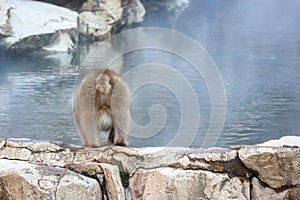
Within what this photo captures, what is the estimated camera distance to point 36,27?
12.4 m

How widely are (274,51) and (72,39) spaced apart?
4493 millimetres

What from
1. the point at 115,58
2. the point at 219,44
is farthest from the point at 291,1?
the point at 115,58

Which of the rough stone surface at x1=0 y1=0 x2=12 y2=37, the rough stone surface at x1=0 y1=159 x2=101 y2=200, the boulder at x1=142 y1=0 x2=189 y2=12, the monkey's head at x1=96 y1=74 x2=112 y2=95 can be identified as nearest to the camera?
the rough stone surface at x1=0 y1=159 x2=101 y2=200

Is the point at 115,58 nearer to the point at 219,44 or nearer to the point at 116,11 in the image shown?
the point at 219,44

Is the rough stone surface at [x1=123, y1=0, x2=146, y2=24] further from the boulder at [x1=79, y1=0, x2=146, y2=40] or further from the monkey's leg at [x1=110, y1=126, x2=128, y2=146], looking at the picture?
the monkey's leg at [x1=110, y1=126, x2=128, y2=146]

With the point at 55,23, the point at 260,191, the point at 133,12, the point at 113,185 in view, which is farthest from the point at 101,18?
the point at 260,191

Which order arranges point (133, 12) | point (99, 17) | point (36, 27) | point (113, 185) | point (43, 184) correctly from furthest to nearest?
point (133, 12), point (99, 17), point (36, 27), point (113, 185), point (43, 184)

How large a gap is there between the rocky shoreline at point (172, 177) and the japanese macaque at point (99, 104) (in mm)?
204

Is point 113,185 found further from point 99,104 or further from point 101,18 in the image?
point 101,18

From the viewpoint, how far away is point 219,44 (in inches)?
507

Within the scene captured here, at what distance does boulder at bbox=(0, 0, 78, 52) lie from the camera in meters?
11.9

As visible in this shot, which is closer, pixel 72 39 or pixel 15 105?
pixel 15 105

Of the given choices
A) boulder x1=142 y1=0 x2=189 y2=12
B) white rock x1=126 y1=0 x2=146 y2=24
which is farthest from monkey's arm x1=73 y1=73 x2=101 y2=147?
boulder x1=142 y1=0 x2=189 y2=12

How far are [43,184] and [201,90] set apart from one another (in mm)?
5092
